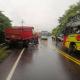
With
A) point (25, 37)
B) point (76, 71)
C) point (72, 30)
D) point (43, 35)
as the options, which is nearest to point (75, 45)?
point (72, 30)

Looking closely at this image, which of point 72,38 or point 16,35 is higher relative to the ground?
point 72,38

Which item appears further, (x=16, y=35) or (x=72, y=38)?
(x=16, y=35)

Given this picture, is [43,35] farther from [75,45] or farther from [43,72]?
[43,72]

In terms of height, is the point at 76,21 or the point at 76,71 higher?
the point at 76,21

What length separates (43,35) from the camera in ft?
224

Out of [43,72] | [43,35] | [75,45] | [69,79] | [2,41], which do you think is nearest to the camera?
[69,79]

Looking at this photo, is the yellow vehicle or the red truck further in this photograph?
the red truck

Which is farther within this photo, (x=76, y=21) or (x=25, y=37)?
(x=25, y=37)

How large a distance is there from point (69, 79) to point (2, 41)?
2423 cm

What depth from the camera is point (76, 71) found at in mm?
12188

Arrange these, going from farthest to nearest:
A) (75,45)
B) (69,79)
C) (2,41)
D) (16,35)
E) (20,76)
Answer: (2,41)
(16,35)
(75,45)
(20,76)
(69,79)

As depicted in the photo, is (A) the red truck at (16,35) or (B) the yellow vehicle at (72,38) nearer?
(B) the yellow vehicle at (72,38)

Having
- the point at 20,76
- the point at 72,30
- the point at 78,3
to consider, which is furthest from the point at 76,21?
the point at 78,3

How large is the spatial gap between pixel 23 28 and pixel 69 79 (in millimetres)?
22215
